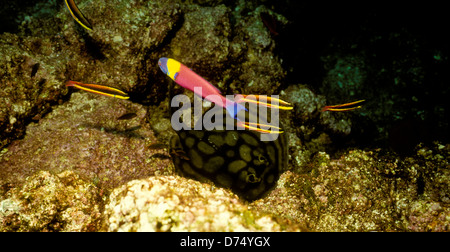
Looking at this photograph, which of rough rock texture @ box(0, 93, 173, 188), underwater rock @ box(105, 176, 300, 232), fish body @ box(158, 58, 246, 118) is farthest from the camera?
rough rock texture @ box(0, 93, 173, 188)

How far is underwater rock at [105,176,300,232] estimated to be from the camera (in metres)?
1.88

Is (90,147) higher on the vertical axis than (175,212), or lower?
higher

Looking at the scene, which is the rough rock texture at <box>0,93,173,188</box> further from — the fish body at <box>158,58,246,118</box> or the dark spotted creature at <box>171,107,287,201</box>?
the fish body at <box>158,58,246,118</box>

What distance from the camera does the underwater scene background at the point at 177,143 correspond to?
246cm

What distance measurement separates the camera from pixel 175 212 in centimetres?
194

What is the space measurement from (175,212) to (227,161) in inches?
61.7

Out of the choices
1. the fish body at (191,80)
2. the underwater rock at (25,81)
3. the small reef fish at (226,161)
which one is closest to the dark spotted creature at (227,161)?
the small reef fish at (226,161)

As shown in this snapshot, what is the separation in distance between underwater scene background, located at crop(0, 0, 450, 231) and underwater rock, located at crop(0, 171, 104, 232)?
12 millimetres

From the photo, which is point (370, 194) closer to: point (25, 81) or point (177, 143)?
point (177, 143)

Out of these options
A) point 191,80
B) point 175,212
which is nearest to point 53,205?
point 175,212

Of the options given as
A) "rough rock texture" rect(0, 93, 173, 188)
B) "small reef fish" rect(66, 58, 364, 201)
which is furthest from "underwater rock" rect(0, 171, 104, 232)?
"small reef fish" rect(66, 58, 364, 201)

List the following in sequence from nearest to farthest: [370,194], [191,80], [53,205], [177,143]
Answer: [191,80], [53,205], [370,194], [177,143]

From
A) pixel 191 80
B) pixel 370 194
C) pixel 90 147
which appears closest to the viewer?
pixel 191 80

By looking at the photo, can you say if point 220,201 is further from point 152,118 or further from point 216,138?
point 152,118
